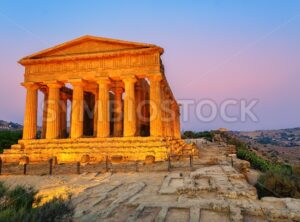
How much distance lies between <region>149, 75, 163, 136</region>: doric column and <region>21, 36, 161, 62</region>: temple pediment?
2.80m

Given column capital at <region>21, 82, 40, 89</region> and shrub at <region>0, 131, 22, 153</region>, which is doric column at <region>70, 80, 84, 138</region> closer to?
column capital at <region>21, 82, 40, 89</region>

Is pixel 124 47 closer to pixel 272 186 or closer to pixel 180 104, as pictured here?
pixel 272 186

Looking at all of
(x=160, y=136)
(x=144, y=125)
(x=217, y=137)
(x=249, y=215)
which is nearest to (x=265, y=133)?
(x=217, y=137)

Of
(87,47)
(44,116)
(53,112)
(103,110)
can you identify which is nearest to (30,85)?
(53,112)

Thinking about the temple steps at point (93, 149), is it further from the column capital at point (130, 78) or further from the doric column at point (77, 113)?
the column capital at point (130, 78)

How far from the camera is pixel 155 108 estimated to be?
20547 millimetres

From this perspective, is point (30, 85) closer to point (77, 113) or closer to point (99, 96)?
point (77, 113)

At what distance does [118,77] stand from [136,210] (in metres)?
15.8

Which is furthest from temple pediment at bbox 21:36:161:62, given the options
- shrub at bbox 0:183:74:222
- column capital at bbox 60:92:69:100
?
shrub at bbox 0:183:74:222

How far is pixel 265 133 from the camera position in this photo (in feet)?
422

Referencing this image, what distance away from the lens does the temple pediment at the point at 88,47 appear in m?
21.3

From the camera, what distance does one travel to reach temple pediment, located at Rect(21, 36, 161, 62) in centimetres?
2131

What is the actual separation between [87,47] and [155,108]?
26.4 feet

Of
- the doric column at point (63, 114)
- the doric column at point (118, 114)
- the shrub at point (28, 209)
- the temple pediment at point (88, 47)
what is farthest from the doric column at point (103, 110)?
the shrub at point (28, 209)
